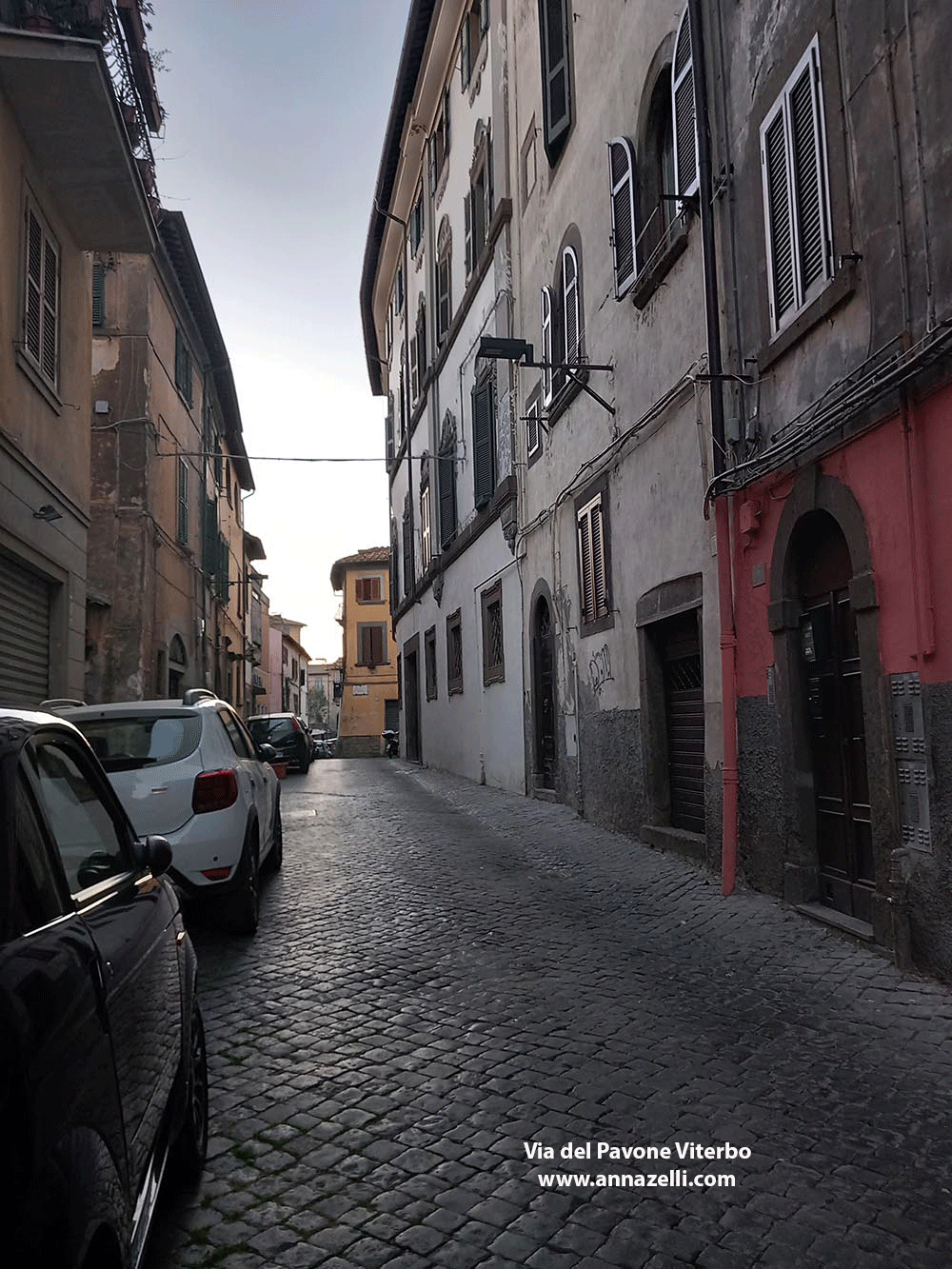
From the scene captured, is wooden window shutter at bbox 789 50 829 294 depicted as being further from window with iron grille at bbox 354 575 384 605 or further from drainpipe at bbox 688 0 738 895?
window with iron grille at bbox 354 575 384 605

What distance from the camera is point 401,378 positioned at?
29875 millimetres

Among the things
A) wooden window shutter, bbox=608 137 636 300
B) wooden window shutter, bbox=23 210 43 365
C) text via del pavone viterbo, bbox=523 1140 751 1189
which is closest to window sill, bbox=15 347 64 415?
wooden window shutter, bbox=23 210 43 365

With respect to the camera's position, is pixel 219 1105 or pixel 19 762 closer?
pixel 19 762

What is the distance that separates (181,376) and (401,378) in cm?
797

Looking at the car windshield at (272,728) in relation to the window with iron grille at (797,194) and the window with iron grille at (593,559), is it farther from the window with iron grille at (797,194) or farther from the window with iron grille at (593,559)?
the window with iron grille at (797,194)

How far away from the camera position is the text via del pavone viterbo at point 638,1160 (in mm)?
3145

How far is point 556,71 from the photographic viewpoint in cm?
1312

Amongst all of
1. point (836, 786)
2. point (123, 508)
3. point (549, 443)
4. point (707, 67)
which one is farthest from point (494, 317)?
point (836, 786)

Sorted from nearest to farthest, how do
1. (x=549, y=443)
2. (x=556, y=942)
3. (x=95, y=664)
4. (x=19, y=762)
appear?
1. (x=19, y=762)
2. (x=556, y=942)
3. (x=549, y=443)
4. (x=95, y=664)

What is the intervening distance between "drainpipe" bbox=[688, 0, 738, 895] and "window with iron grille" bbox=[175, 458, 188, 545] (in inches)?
650

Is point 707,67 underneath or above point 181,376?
underneath

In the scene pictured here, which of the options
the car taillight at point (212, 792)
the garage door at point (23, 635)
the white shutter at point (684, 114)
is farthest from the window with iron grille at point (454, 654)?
the car taillight at point (212, 792)

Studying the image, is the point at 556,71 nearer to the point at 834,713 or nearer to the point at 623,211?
the point at 623,211

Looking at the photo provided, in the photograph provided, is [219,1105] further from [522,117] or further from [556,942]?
[522,117]
